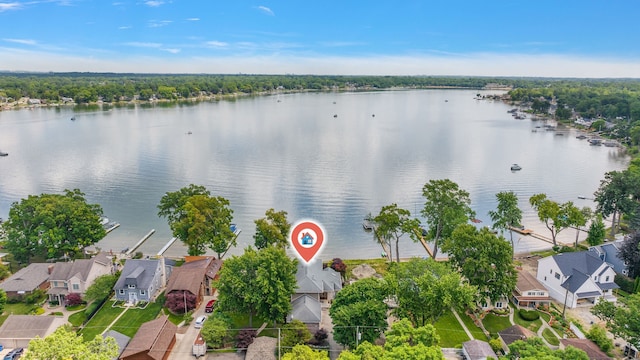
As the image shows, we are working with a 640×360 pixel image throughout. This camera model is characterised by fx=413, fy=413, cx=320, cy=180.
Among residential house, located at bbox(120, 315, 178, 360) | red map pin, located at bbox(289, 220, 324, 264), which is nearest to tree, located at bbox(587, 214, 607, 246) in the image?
red map pin, located at bbox(289, 220, 324, 264)

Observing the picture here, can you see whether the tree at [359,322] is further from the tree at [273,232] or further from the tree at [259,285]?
the tree at [273,232]

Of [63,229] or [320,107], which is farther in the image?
[320,107]

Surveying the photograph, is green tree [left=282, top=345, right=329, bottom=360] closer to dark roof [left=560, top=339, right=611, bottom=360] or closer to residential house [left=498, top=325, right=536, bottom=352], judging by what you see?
residential house [left=498, top=325, right=536, bottom=352]

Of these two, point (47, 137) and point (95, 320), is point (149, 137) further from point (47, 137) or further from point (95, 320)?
point (95, 320)

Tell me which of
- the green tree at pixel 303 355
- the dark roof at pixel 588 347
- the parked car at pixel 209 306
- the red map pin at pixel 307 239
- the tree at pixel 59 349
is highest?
the red map pin at pixel 307 239

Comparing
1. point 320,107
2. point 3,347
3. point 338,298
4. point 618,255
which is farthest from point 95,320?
point 320,107

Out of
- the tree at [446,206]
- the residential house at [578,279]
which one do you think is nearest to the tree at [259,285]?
the tree at [446,206]

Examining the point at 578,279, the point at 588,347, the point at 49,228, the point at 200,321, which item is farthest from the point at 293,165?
the point at 588,347
